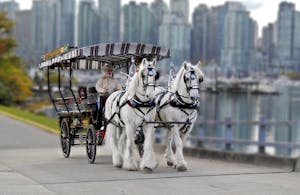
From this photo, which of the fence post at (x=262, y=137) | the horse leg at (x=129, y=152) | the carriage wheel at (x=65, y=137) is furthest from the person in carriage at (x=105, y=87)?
the fence post at (x=262, y=137)

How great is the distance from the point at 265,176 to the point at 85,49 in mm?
4893

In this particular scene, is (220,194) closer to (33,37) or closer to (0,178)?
(0,178)

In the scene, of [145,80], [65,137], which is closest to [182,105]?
[145,80]

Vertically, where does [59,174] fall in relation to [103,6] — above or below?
below

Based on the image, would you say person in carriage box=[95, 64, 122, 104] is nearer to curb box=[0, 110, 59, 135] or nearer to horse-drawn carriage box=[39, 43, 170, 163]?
horse-drawn carriage box=[39, 43, 170, 163]

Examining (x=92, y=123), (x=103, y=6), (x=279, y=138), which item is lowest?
(x=279, y=138)

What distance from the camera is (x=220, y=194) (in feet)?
33.5

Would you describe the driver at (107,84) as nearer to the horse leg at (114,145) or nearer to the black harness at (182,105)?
the horse leg at (114,145)

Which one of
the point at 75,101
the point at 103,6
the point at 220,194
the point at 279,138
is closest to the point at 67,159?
the point at 75,101

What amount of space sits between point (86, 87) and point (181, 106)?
3.87m

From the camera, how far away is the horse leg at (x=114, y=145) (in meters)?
14.0

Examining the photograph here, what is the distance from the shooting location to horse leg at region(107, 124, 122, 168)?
1402cm

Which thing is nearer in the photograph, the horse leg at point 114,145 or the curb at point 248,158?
the curb at point 248,158

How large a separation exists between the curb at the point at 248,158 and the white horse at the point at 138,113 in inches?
119
